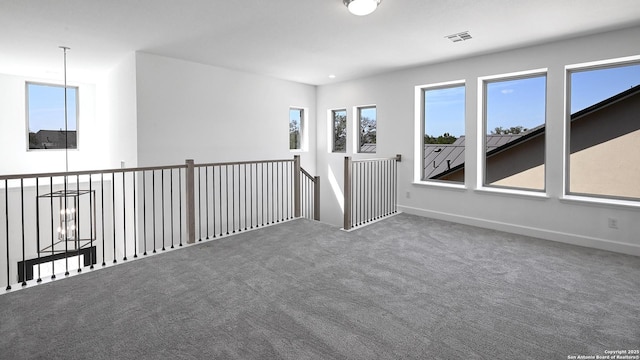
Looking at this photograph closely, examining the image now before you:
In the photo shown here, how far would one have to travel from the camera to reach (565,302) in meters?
2.79

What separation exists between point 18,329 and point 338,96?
6340 millimetres

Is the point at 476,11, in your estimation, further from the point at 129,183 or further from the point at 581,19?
the point at 129,183

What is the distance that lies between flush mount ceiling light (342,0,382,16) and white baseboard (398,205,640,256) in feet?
12.1

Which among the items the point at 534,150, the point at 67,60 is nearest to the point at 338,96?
the point at 534,150

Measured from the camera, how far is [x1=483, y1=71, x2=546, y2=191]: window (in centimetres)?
493

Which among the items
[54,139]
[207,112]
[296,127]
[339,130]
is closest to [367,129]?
[339,130]

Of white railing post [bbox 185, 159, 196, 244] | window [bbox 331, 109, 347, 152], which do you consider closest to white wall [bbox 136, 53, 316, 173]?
window [bbox 331, 109, 347, 152]

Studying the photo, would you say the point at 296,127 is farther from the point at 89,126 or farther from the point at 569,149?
the point at 569,149

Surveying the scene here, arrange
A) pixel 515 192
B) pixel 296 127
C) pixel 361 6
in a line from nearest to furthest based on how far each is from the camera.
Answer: pixel 361 6 → pixel 515 192 → pixel 296 127

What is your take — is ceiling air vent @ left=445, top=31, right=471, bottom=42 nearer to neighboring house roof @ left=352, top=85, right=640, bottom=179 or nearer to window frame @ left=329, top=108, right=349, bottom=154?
neighboring house roof @ left=352, top=85, right=640, bottom=179

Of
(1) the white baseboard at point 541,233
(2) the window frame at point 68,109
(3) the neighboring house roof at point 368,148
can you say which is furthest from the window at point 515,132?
(2) the window frame at point 68,109

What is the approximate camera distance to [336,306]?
2.71 metres

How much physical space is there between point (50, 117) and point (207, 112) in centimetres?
383

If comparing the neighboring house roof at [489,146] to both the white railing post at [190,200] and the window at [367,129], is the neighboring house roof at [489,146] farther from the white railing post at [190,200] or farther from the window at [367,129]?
the white railing post at [190,200]
